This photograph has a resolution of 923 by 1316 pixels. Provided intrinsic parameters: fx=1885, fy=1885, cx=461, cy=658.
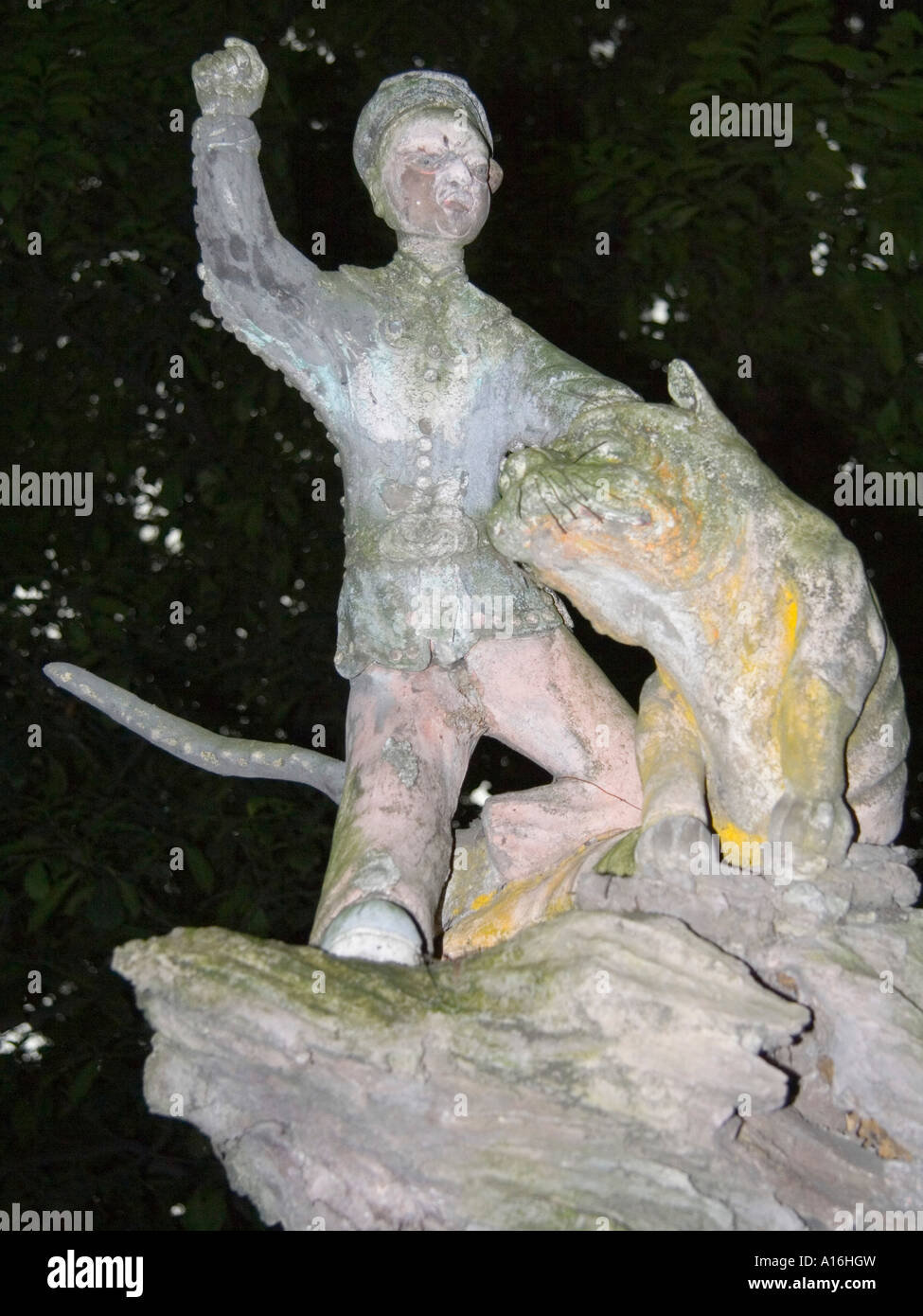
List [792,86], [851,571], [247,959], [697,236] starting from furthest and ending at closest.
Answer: [697,236] → [792,86] → [851,571] → [247,959]

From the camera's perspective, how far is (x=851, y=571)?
2516 millimetres

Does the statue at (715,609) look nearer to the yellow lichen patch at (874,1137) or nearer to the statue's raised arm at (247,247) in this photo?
the yellow lichen patch at (874,1137)

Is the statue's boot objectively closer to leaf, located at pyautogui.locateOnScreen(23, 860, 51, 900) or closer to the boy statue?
the boy statue

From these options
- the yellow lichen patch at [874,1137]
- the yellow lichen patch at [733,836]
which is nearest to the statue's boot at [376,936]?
the yellow lichen patch at [733,836]

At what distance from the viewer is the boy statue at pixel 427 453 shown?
2.71m

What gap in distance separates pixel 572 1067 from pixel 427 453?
99cm

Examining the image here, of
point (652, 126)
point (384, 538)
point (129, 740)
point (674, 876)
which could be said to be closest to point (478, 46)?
point (652, 126)

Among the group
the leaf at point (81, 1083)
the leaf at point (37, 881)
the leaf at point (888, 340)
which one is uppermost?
the leaf at point (888, 340)

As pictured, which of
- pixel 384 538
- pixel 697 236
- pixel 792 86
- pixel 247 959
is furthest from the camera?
pixel 697 236

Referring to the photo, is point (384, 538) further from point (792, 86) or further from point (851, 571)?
point (792, 86)

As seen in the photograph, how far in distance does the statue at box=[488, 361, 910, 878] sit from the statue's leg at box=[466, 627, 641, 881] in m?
0.18

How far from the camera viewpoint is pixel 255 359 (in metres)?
5.75

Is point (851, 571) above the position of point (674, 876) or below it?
above

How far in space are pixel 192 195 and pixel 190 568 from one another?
1.12 m
